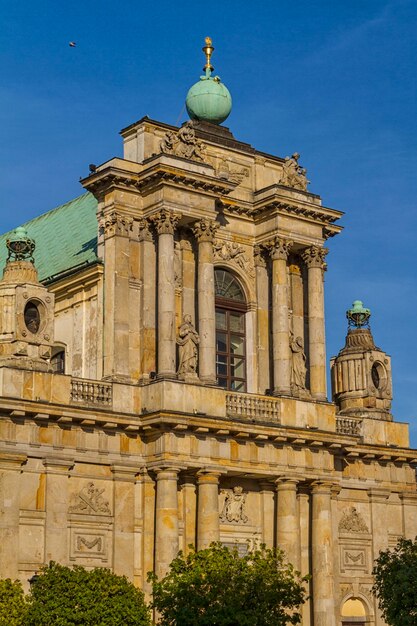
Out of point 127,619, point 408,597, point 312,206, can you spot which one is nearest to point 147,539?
point 127,619

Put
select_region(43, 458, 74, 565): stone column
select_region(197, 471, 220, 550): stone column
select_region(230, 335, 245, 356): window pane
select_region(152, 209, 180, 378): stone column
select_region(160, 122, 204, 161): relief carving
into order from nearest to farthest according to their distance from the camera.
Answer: select_region(43, 458, 74, 565): stone column → select_region(197, 471, 220, 550): stone column → select_region(152, 209, 180, 378): stone column → select_region(160, 122, 204, 161): relief carving → select_region(230, 335, 245, 356): window pane

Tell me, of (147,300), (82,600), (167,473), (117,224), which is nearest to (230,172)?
(117,224)

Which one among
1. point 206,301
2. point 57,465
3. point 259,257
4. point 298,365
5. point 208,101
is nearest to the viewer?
point 57,465

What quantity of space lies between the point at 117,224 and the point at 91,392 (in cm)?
545

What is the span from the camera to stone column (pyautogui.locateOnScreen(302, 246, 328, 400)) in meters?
44.1

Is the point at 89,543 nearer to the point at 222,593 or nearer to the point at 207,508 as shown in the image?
the point at 207,508

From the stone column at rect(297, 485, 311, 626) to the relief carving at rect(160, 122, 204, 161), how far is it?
35.7 ft

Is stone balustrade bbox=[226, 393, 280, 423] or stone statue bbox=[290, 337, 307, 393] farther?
A: stone statue bbox=[290, 337, 307, 393]

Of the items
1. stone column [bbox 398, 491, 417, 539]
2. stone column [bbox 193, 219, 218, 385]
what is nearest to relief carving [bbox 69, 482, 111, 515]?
stone column [bbox 193, 219, 218, 385]

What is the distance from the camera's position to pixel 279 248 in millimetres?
44312

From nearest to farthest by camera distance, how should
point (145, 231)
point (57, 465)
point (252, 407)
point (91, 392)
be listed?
point (57, 465) < point (91, 392) < point (252, 407) < point (145, 231)

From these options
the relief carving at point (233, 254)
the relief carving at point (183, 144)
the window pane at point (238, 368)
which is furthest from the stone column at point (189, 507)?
the relief carving at point (183, 144)

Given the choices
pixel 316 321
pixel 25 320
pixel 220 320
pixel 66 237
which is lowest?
pixel 25 320

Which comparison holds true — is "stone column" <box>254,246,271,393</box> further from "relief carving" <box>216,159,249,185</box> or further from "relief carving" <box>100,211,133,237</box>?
"relief carving" <box>100,211,133,237</box>
